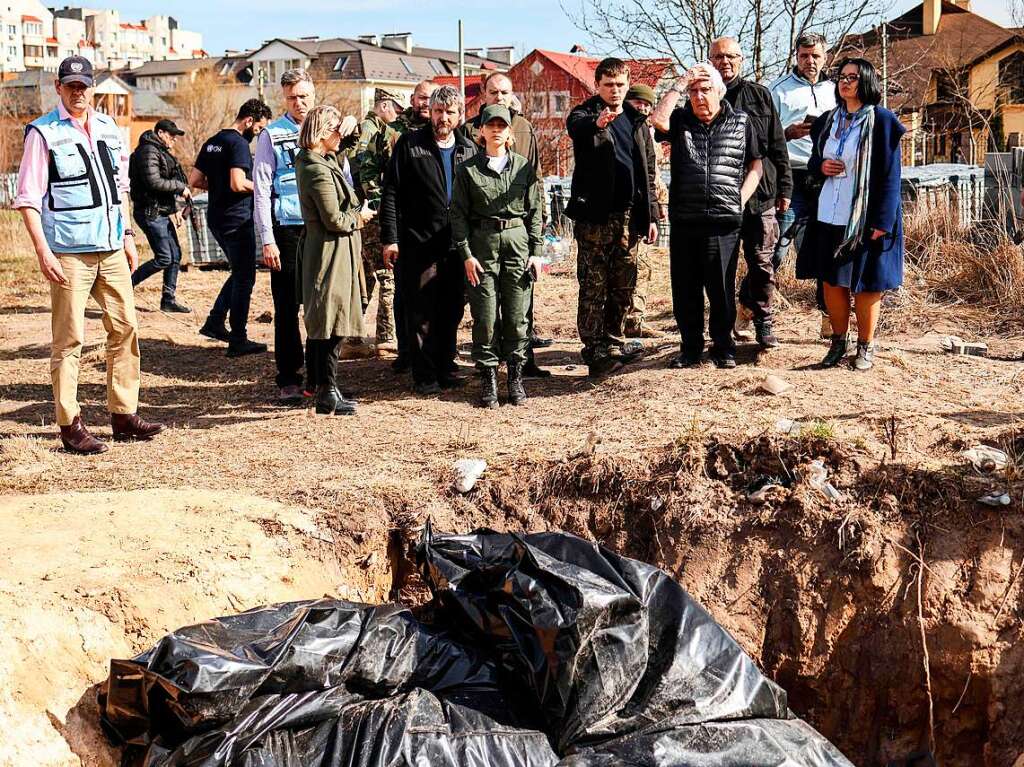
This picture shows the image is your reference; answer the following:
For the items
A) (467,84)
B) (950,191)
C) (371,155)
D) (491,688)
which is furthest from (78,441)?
(467,84)

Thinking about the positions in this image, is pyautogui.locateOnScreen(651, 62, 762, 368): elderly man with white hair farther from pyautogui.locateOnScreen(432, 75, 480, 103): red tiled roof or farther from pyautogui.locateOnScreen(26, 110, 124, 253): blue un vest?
pyautogui.locateOnScreen(432, 75, 480, 103): red tiled roof

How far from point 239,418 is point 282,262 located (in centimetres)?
104

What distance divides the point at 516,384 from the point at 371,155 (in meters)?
2.11

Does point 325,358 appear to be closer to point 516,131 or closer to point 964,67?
point 516,131

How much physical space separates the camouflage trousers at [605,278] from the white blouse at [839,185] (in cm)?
123

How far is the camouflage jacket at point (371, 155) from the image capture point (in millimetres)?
7859

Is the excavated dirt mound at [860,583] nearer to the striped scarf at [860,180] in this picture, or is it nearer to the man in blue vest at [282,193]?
the striped scarf at [860,180]

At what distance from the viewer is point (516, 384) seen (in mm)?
7008

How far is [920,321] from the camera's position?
27.6ft

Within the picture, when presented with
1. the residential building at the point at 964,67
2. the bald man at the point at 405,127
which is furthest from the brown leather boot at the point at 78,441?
the residential building at the point at 964,67

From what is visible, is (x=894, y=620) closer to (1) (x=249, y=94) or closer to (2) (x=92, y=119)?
(2) (x=92, y=119)

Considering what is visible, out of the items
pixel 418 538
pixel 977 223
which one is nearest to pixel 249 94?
pixel 977 223

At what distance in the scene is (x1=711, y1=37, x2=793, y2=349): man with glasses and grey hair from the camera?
6.93 meters

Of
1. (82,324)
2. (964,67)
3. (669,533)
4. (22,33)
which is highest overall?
(22,33)
